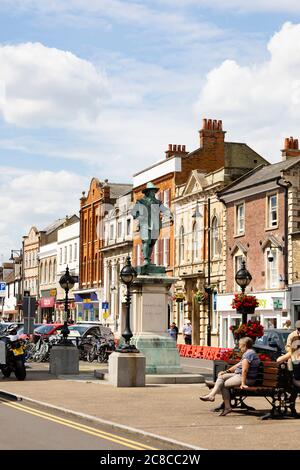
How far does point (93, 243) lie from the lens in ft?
261

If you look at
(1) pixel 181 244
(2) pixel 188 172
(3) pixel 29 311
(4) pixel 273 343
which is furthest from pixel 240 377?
(2) pixel 188 172

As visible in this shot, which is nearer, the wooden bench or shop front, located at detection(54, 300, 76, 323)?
the wooden bench

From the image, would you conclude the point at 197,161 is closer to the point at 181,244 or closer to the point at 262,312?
the point at 181,244

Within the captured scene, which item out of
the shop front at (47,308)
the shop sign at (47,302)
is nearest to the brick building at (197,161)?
the shop sign at (47,302)

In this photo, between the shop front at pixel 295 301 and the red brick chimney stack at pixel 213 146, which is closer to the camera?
the shop front at pixel 295 301

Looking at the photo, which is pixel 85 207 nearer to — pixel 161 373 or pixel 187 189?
pixel 187 189

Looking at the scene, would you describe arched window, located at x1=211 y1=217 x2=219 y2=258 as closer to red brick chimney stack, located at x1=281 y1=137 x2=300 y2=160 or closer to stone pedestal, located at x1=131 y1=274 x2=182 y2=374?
red brick chimney stack, located at x1=281 y1=137 x2=300 y2=160

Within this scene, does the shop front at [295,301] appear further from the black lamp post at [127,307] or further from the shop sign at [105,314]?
the shop sign at [105,314]

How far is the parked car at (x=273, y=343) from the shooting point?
2762cm

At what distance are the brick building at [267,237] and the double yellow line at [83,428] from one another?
27520 mm

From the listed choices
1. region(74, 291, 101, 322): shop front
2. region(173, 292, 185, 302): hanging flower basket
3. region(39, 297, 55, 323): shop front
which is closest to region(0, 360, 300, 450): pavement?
region(173, 292, 185, 302): hanging flower basket

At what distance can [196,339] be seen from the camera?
56062 mm

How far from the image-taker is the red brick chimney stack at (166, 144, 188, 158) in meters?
63.8

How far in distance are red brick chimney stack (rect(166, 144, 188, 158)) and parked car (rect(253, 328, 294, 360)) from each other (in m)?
34.1
